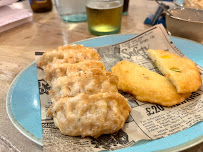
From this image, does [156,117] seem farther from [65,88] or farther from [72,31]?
[72,31]

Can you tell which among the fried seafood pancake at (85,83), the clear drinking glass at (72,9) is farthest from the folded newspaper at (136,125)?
the clear drinking glass at (72,9)

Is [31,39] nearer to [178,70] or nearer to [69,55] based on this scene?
[69,55]

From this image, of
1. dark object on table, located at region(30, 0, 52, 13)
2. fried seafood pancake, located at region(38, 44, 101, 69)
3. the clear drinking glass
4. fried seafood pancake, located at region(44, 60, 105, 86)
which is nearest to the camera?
fried seafood pancake, located at region(44, 60, 105, 86)

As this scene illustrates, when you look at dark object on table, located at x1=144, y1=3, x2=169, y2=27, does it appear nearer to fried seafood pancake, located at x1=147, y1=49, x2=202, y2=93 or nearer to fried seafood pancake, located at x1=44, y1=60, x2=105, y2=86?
fried seafood pancake, located at x1=147, y1=49, x2=202, y2=93

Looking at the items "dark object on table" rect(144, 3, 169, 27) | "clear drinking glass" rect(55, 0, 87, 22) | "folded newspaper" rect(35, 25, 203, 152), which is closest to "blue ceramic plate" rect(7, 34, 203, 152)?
"folded newspaper" rect(35, 25, 203, 152)

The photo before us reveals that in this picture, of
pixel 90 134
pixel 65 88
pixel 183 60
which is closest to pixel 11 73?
pixel 65 88

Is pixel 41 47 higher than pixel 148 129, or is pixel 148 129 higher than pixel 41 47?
pixel 148 129
